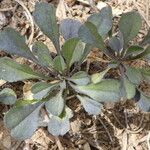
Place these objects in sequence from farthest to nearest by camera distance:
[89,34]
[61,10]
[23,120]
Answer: [61,10] → [23,120] → [89,34]

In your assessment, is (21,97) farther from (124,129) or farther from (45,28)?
(124,129)

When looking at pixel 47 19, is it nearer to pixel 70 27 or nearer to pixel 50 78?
pixel 70 27

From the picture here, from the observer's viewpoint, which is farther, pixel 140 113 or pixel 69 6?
pixel 69 6

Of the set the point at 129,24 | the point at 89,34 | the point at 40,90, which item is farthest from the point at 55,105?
the point at 129,24

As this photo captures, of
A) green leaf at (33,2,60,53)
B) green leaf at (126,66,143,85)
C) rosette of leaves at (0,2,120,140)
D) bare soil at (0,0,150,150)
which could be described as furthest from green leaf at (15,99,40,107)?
green leaf at (126,66,143,85)

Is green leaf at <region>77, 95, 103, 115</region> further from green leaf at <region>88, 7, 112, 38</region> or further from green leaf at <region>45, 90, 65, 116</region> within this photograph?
green leaf at <region>88, 7, 112, 38</region>

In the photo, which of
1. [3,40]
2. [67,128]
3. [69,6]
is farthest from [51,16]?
[67,128]

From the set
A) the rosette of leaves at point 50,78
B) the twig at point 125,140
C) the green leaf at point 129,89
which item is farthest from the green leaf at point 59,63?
the twig at point 125,140

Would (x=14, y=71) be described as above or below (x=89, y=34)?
below

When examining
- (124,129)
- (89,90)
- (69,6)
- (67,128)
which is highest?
(69,6)
